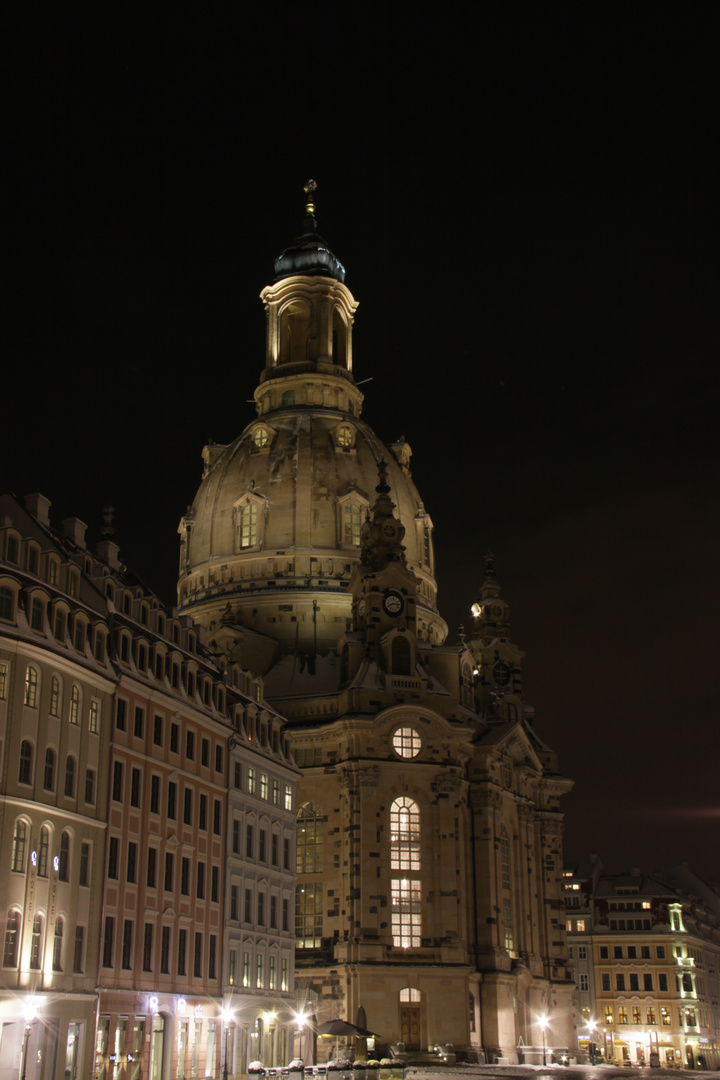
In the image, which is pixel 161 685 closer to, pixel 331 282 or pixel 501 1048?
pixel 501 1048

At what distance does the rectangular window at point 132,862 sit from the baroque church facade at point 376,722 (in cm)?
2038

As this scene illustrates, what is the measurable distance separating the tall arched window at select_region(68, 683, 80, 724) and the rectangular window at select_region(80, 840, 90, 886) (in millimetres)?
5027

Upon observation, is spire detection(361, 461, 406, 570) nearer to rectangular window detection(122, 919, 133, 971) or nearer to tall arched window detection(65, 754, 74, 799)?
rectangular window detection(122, 919, 133, 971)

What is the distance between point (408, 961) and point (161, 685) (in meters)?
41.1

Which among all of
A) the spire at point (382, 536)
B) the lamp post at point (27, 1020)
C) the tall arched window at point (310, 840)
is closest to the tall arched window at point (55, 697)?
the lamp post at point (27, 1020)

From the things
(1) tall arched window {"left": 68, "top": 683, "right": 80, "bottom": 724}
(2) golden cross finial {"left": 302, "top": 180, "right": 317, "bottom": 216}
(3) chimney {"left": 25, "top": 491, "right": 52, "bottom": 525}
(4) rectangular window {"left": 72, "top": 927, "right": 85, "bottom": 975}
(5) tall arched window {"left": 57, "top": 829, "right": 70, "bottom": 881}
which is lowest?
(4) rectangular window {"left": 72, "top": 927, "right": 85, "bottom": 975}

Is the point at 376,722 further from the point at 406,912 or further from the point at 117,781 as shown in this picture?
the point at 117,781

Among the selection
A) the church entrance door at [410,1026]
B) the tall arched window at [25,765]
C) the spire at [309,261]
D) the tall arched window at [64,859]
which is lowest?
the church entrance door at [410,1026]

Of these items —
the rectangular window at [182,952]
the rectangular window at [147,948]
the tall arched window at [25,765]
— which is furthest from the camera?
the rectangular window at [182,952]

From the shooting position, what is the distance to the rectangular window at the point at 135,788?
58.1 metres

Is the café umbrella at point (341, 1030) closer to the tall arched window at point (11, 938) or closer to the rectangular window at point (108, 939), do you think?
the rectangular window at point (108, 939)

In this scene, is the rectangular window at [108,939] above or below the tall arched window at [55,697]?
below

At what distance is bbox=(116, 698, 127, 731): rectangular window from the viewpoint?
5766 centimetres

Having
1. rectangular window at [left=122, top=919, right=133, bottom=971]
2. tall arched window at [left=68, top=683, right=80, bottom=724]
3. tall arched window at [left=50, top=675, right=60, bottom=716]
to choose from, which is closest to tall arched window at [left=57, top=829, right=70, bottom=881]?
tall arched window at [left=68, top=683, right=80, bottom=724]
